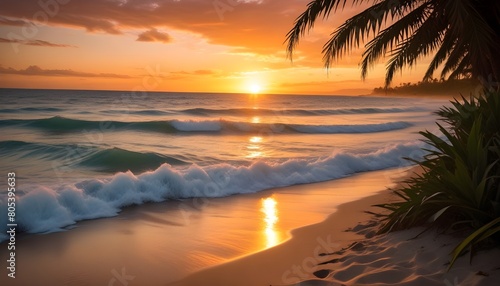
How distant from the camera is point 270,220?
21.8 feet

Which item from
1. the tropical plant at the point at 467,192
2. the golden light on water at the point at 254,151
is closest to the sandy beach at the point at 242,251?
the tropical plant at the point at 467,192

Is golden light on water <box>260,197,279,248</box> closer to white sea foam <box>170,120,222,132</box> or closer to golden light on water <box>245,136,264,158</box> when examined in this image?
golden light on water <box>245,136,264,158</box>

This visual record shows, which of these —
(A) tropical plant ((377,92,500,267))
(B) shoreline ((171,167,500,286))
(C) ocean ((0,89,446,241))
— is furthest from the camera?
(C) ocean ((0,89,446,241))

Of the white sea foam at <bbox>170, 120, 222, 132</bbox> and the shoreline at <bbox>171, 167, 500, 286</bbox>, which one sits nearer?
the shoreline at <bbox>171, 167, 500, 286</bbox>

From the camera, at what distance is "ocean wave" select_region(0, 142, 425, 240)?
655cm

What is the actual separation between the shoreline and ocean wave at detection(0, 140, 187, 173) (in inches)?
310

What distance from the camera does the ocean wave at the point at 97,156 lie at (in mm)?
12328

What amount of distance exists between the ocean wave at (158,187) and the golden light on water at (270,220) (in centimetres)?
117

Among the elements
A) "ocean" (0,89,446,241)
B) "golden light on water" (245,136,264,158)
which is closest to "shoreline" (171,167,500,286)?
"ocean" (0,89,446,241)

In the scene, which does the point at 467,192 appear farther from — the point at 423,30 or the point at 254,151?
the point at 254,151

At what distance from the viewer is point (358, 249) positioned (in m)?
4.35

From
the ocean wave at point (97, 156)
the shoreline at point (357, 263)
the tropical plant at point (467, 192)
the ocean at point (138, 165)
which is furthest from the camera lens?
the ocean wave at point (97, 156)

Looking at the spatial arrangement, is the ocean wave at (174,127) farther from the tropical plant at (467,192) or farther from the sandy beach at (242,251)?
the tropical plant at (467,192)

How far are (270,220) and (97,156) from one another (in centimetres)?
844
